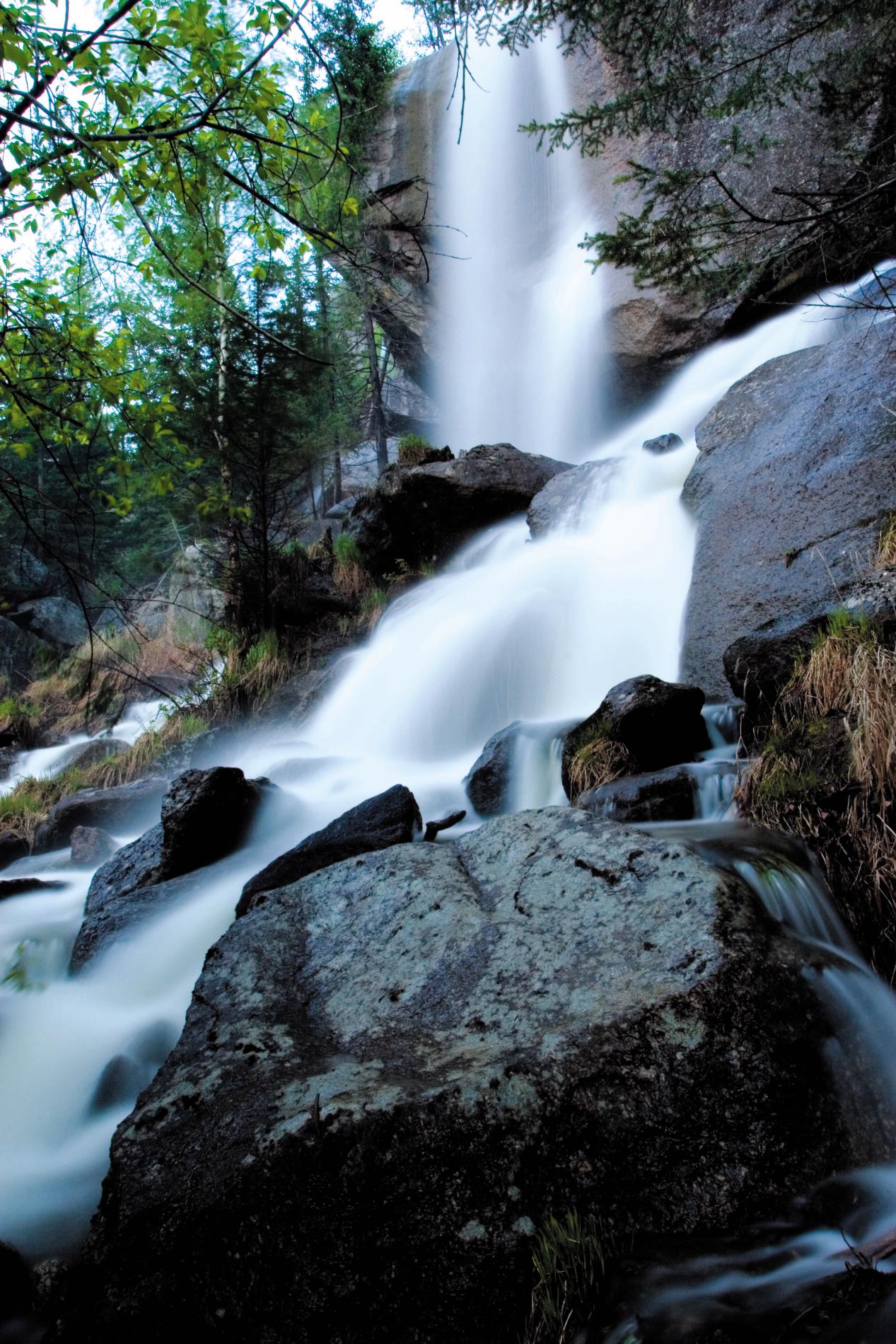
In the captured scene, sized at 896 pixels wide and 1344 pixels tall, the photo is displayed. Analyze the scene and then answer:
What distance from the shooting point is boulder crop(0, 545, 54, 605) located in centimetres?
1995

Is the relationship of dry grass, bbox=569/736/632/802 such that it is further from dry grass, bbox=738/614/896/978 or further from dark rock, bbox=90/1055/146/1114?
dark rock, bbox=90/1055/146/1114

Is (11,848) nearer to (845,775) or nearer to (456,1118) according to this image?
(456,1118)

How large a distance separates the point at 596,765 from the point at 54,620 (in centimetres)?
1946

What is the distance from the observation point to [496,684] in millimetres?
7625

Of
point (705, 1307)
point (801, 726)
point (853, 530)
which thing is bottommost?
point (705, 1307)

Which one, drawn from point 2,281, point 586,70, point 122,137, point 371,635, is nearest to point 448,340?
point 586,70

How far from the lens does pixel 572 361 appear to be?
47.0 feet

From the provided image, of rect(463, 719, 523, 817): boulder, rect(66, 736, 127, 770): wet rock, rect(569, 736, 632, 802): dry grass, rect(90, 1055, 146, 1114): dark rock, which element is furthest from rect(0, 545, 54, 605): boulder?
rect(90, 1055, 146, 1114): dark rock

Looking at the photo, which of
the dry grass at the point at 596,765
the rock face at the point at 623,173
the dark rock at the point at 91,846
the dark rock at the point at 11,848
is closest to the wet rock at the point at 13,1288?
the dry grass at the point at 596,765

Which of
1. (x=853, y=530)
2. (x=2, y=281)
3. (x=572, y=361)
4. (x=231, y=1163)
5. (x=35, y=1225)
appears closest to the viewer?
(x=231, y=1163)

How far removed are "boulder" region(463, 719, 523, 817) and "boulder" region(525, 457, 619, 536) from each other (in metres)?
4.61

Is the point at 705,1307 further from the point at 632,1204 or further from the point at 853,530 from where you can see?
the point at 853,530

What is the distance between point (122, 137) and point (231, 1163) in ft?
9.07

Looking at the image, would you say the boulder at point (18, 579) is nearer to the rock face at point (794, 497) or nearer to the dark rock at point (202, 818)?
the dark rock at point (202, 818)
